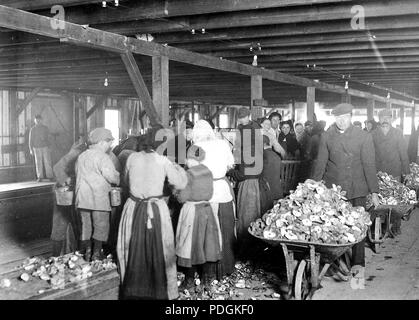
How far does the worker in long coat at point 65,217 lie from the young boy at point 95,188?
1.81 feet

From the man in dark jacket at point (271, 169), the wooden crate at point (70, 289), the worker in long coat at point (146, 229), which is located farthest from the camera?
the man in dark jacket at point (271, 169)

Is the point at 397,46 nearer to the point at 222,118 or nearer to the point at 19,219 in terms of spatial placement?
the point at 19,219

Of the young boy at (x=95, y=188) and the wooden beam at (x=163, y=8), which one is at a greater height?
the wooden beam at (x=163, y=8)

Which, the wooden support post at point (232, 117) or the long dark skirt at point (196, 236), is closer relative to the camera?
the long dark skirt at point (196, 236)

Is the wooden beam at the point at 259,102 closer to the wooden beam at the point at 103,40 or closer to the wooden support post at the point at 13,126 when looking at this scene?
the wooden beam at the point at 103,40

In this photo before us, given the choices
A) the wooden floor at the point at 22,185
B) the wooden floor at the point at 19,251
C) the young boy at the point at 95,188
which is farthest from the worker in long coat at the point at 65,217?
the wooden floor at the point at 22,185

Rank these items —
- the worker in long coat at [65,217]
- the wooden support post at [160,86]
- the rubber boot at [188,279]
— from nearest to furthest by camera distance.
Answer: the rubber boot at [188,279] → the worker in long coat at [65,217] → the wooden support post at [160,86]

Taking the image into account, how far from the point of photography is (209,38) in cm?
697

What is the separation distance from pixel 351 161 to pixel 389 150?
10.2 ft

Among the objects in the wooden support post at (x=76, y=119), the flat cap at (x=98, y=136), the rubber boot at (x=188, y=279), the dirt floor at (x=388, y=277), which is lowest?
the dirt floor at (x=388, y=277)

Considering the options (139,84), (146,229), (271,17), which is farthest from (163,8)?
(146,229)

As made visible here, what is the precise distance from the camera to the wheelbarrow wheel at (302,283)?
4.82m

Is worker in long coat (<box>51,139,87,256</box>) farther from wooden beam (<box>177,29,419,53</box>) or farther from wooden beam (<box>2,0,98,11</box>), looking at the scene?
wooden beam (<box>177,29,419,53</box>)
